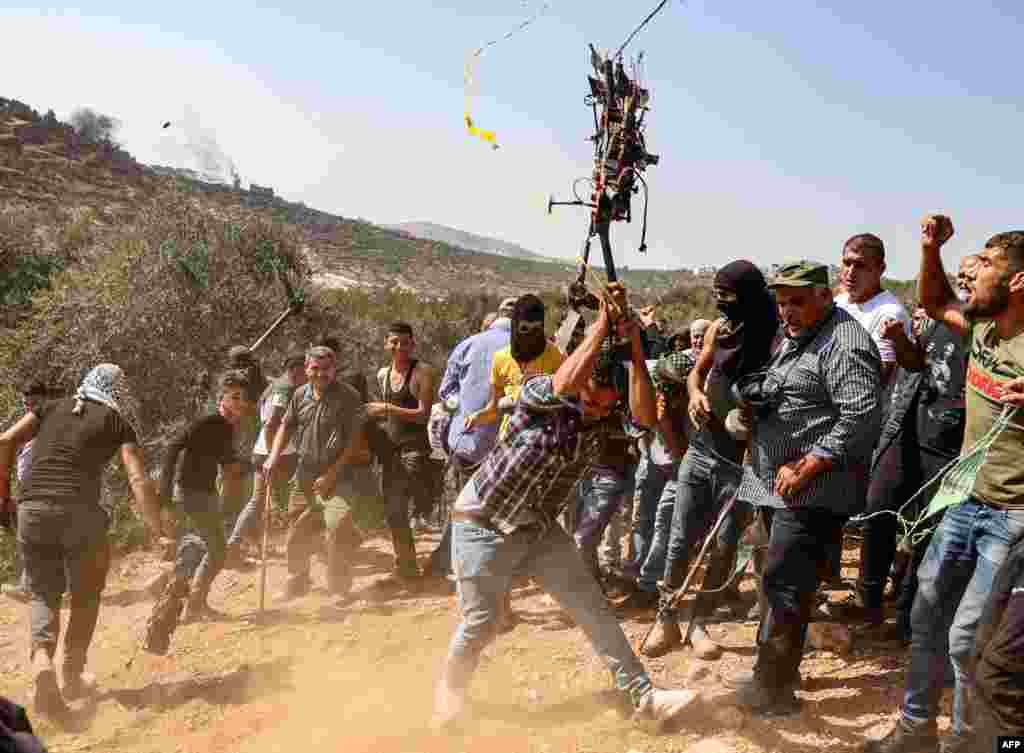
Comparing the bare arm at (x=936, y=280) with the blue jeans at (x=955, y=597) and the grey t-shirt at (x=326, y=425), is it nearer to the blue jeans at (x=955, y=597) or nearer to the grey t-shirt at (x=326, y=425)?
the blue jeans at (x=955, y=597)

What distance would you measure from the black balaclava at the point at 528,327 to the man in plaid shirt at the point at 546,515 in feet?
2.92

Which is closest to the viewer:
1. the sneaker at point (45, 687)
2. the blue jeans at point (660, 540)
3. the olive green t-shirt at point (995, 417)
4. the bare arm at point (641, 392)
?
the olive green t-shirt at point (995, 417)

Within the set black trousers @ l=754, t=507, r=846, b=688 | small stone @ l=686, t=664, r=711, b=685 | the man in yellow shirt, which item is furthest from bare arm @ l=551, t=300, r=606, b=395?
small stone @ l=686, t=664, r=711, b=685

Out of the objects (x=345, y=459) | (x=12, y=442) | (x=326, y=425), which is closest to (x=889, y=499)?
(x=345, y=459)

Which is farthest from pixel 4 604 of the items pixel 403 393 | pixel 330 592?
pixel 403 393

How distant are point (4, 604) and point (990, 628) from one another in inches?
285

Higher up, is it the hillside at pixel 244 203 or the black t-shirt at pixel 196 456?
the hillside at pixel 244 203

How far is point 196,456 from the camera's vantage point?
582 centimetres

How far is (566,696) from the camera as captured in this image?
4.35m

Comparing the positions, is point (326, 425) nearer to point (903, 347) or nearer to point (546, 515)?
point (546, 515)

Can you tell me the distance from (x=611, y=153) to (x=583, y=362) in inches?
43.5

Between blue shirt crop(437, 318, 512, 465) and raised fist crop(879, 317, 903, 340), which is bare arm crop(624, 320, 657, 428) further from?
blue shirt crop(437, 318, 512, 465)

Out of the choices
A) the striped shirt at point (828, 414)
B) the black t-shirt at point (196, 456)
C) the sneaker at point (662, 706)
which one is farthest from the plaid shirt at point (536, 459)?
the black t-shirt at point (196, 456)

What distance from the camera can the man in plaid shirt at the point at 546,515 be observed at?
3.49 metres
